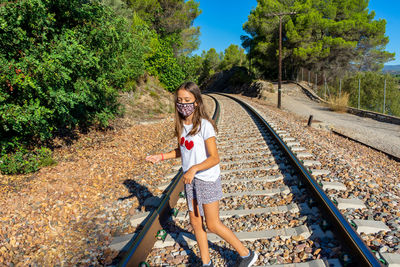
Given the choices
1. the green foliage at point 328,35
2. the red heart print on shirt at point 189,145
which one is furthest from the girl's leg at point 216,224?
the green foliage at point 328,35

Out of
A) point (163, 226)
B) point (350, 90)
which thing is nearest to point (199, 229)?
point (163, 226)

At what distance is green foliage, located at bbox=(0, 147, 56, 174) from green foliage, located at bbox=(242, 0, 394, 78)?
31.4m

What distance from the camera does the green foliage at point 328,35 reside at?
30.5m

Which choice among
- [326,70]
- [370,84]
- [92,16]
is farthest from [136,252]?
[326,70]

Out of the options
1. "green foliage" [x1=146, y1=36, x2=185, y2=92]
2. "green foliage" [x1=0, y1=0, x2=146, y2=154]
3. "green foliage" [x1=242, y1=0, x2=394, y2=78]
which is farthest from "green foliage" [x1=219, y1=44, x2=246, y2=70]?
"green foliage" [x1=0, y1=0, x2=146, y2=154]

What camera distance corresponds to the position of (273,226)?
2.98 m

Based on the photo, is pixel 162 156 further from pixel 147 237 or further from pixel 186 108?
pixel 147 237

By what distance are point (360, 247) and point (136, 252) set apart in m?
1.97

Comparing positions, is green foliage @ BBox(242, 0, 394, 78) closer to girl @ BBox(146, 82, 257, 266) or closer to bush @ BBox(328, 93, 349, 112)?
bush @ BBox(328, 93, 349, 112)

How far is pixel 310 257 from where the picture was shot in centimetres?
244

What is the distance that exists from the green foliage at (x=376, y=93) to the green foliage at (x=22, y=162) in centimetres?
1896

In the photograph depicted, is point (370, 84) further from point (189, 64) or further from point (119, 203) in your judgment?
point (119, 203)

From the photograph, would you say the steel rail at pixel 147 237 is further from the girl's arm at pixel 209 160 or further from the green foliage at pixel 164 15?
the green foliage at pixel 164 15

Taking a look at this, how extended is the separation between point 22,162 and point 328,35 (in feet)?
118
